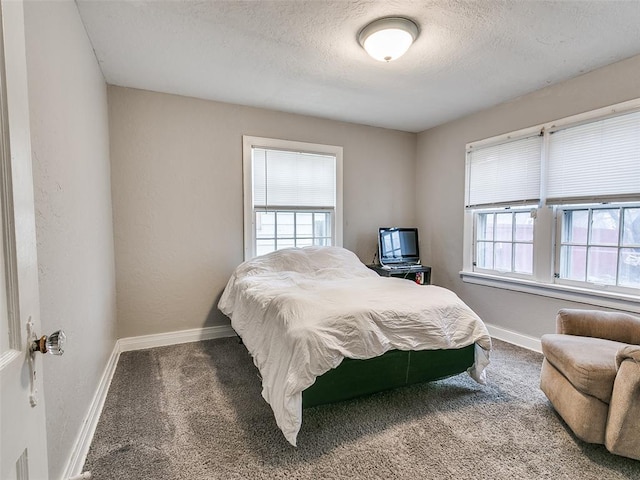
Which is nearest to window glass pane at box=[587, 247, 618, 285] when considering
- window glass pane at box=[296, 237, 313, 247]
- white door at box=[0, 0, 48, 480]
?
window glass pane at box=[296, 237, 313, 247]

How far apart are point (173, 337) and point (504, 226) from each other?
3.61 meters

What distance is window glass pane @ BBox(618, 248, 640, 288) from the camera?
8.12 feet

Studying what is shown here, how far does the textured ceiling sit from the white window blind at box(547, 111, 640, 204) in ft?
1.61

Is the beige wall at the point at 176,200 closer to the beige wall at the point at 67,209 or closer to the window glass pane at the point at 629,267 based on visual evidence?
→ the beige wall at the point at 67,209

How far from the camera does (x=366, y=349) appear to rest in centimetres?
184

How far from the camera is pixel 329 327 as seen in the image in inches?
70.5

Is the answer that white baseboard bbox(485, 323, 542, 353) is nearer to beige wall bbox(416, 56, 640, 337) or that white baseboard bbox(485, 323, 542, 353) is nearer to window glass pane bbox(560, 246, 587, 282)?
beige wall bbox(416, 56, 640, 337)

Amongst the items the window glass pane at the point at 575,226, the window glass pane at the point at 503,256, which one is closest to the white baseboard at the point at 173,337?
the window glass pane at the point at 503,256

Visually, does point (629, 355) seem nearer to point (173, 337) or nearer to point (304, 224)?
point (304, 224)

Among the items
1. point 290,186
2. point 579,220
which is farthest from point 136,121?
point 579,220

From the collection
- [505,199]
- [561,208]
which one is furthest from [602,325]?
[505,199]

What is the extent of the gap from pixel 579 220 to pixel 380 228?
1.98 metres

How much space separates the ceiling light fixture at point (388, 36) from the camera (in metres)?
1.99

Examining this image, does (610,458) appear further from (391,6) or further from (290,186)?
(290,186)
